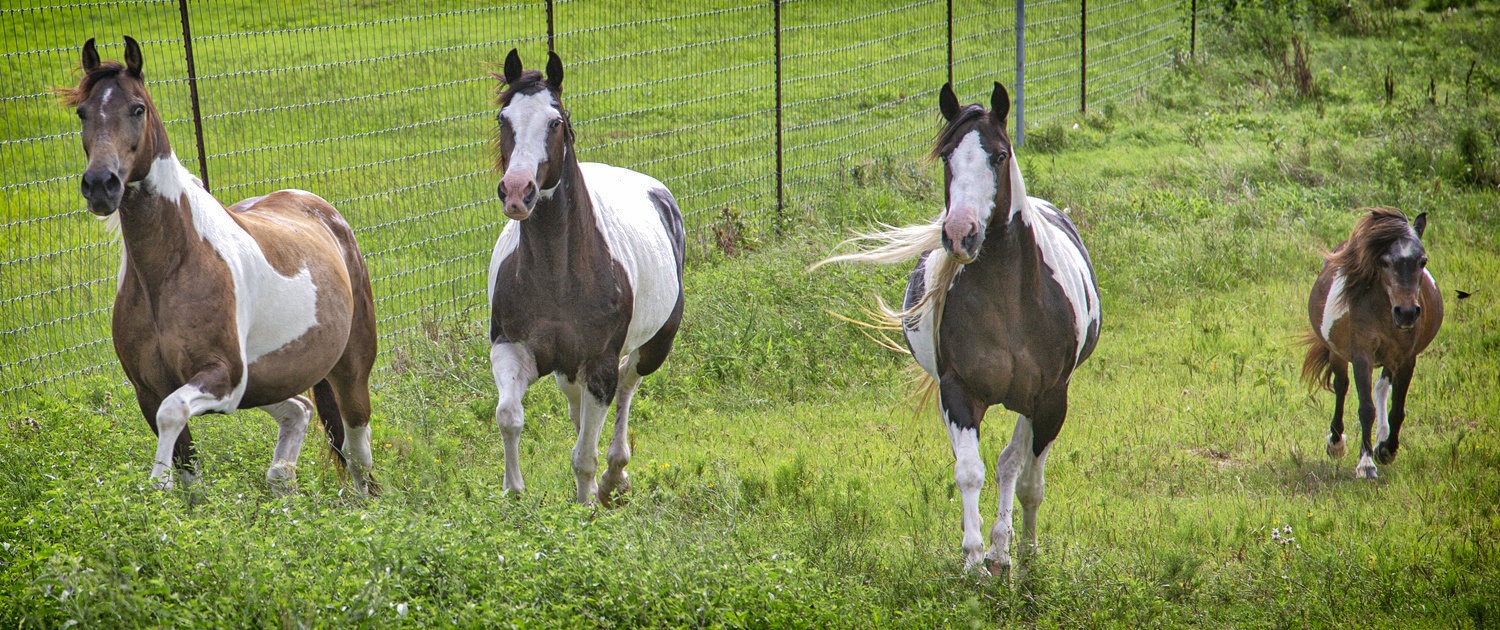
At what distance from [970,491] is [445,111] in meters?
10.5

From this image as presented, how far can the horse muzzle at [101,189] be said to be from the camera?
3.79m

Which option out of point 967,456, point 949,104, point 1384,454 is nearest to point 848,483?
point 967,456

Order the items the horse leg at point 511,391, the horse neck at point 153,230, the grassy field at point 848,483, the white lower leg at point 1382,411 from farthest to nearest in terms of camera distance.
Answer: the white lower leg at point 1382,411 → the horse leg at point 511,391 → the horse neck at point 153,230 → the grassy field at point 848,483

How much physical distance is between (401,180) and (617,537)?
756 centimetres

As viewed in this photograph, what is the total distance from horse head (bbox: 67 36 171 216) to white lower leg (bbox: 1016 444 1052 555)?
361 cm

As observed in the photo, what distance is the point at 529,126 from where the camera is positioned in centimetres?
457

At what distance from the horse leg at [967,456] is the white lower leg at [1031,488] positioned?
39cm

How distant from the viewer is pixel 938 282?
4.62 m

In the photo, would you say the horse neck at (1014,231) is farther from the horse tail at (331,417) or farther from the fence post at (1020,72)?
the fence post at (1020,72)

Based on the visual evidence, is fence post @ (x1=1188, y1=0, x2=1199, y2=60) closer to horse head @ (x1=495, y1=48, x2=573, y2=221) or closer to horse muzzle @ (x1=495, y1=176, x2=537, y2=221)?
horse head @ (x1=495, y1=48, x2=573, y2=221)

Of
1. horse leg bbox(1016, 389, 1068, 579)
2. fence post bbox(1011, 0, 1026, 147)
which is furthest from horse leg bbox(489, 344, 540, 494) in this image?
fence post bbox(1011, 0, 1026, 147)

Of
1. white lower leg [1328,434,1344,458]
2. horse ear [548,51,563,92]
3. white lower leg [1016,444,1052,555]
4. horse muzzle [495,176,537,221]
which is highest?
horse ear [548,51,563,92]

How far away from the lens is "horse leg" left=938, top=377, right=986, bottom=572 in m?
4.34

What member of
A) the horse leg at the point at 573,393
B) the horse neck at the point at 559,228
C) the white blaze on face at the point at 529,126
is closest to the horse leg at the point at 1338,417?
the horse leg at the point at 573,393
